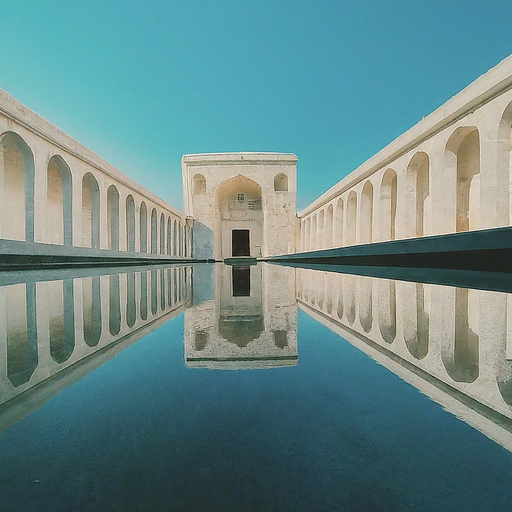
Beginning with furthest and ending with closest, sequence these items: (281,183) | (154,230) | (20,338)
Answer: (281,183), (154,230), (20,338)

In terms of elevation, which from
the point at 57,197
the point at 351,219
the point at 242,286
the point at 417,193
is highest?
the point at 57,197

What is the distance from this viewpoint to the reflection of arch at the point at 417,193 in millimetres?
9062

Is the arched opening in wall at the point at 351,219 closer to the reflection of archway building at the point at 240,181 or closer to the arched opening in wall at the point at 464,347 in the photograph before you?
the reflection of archway building at the point at 240,181

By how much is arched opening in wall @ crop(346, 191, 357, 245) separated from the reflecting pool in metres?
12.8

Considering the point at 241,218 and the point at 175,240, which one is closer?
the point at 175,240

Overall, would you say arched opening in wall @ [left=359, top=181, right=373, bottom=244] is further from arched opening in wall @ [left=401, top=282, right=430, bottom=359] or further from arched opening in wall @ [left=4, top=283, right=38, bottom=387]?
arched opening in wall @ [left=4, top=283, right=38, bottom=387]

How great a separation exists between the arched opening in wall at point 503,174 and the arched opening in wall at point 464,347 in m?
5.36

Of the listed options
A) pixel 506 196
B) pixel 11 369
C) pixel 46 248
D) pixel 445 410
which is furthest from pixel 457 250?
pixel 46 248

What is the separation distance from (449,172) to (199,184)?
56.4 feet

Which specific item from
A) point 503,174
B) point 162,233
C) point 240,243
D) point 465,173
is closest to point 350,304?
point 503,174

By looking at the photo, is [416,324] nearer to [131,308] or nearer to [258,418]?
[258,418]

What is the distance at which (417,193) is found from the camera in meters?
9.80

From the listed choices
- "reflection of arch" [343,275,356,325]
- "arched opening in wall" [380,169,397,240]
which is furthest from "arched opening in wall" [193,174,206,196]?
"reflection of arch" [343,275,356,325]

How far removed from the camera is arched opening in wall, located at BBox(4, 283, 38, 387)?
0.82 metres
